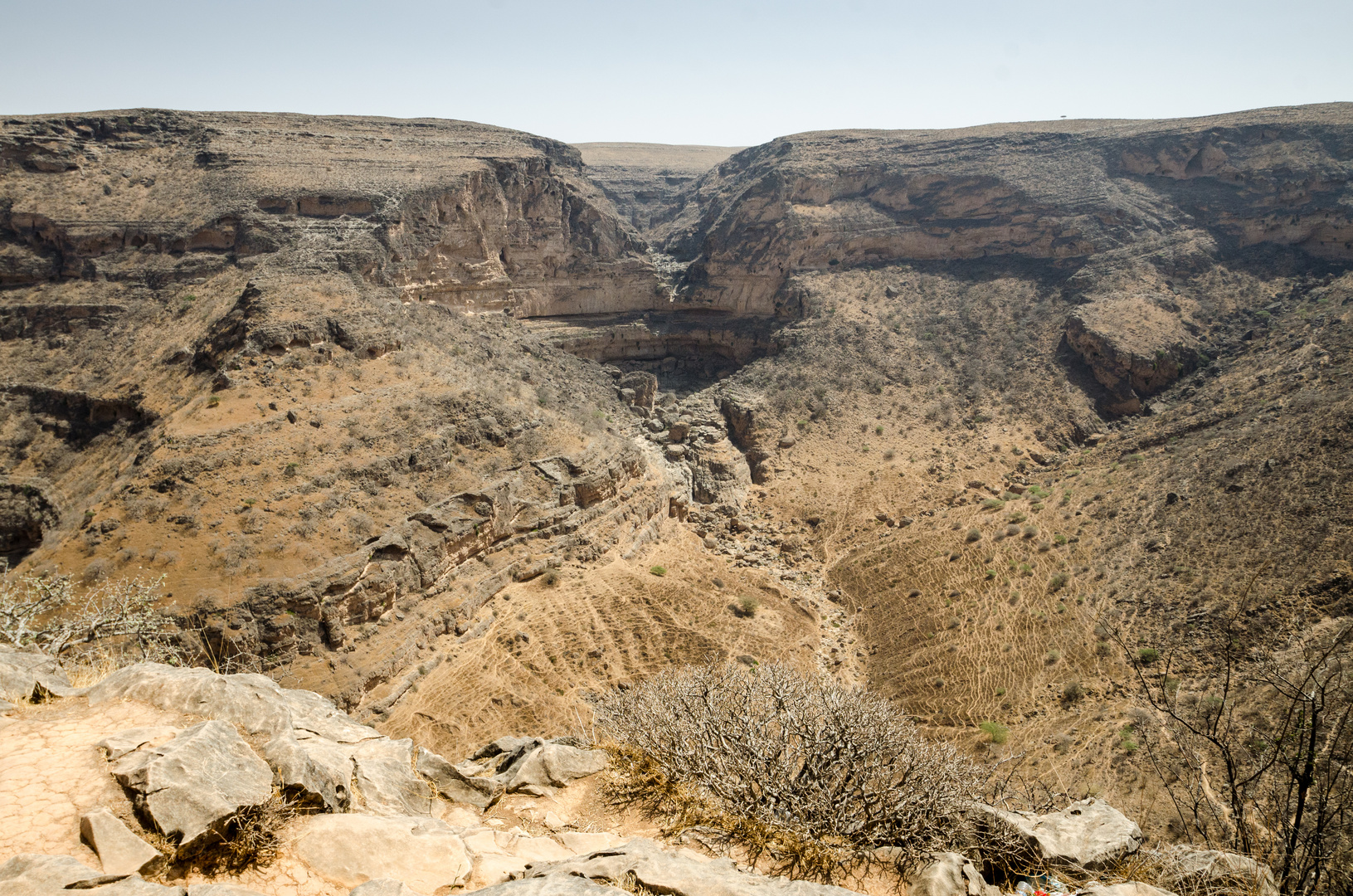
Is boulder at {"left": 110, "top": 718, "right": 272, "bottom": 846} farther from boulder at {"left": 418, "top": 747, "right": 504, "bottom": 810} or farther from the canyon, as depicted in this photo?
the canyon

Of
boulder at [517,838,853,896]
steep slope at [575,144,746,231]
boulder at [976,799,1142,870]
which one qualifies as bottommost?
boulder at [976,799,1142,870]

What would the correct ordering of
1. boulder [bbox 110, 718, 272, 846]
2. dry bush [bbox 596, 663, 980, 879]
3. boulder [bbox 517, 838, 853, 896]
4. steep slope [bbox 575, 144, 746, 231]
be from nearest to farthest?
boulder [bbox 110, 718, 272, 846] → boulder [bbox 517, 838, 853, 896] → dry bush [bbox 596, 663, 980, 879] → steep slope [bbox 575, 144, 746, 231]

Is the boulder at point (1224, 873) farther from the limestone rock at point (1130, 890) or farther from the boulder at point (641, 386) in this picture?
the boulder at point (641, 386)

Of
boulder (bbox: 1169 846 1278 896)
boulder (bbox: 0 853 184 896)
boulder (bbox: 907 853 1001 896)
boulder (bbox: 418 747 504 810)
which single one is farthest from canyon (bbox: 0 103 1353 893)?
boulder (bbox: 0 853 184 896)

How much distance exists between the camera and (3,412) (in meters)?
28.6

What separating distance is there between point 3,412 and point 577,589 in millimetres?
24915

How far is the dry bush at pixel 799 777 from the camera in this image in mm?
8852

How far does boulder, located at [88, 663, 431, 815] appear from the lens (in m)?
7.86

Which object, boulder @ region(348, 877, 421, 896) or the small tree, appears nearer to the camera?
boulder @ region(348, 877, 421, 896)

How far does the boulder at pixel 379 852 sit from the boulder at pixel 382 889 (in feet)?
2.18

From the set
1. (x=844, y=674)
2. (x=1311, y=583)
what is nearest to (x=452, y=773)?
(x=844, y=674)

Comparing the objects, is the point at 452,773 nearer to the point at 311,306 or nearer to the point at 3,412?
the point at 311,306

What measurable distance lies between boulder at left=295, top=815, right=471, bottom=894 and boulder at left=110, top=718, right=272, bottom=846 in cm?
73

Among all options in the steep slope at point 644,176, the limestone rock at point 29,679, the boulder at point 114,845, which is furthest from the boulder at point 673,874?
the steep slope at point 644,176
